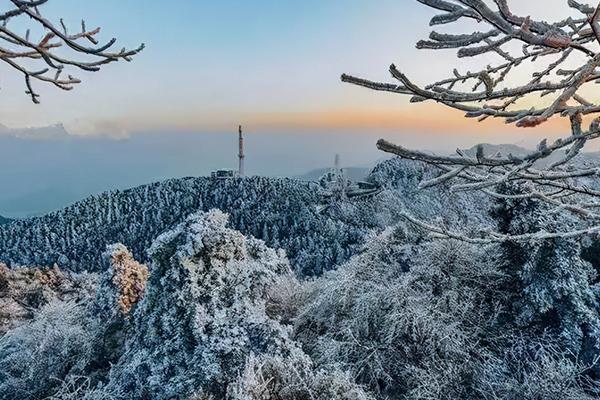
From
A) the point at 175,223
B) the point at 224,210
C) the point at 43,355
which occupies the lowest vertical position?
the point at 175,223

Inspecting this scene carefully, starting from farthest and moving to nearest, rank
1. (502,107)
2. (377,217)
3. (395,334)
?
(377,217) → (395,334) → (502,107)

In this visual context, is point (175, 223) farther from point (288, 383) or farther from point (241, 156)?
point (288, 383)

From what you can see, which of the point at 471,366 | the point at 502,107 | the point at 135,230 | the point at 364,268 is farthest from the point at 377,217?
the point at 502,107

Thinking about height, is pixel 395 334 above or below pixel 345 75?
below

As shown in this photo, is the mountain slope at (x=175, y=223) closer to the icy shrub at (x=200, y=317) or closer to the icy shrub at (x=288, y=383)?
the icy shrub at (x=200, y=317)

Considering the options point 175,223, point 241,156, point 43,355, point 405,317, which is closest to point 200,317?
point 405,317

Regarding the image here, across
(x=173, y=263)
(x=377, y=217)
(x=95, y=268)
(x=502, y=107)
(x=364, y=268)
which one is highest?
(x=502, y=107)

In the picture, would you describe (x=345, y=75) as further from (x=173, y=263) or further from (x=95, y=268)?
(x=95, y=268)

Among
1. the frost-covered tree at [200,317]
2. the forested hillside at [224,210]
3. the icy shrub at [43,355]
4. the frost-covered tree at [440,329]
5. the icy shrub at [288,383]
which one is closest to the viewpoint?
the icy shrub at [288,383]

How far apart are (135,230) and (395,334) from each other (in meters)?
21.6

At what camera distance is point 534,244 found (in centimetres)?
607

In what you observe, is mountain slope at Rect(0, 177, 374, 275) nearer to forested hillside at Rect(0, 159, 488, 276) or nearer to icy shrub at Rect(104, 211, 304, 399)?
forested hillside at Rect(0, 159, 488, 276)

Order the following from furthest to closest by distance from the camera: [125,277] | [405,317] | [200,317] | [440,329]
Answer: [125,277]
[405,317]
[440,329]
[200,317]

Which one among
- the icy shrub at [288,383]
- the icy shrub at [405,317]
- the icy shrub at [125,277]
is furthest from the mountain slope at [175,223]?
the icy shrub at [288,383]
